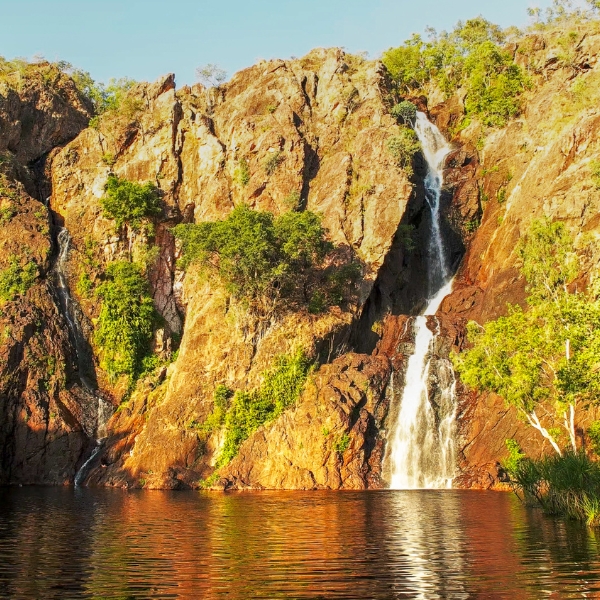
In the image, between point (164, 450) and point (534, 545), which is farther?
point (164, 450)

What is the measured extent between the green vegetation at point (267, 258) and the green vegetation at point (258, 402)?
5128 millimetres

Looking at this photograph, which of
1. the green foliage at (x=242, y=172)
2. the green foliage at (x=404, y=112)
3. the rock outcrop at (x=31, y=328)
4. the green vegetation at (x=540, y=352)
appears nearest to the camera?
the green vegetation at (x=540, y=352)

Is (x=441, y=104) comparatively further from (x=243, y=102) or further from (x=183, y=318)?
(x=183, y=318)

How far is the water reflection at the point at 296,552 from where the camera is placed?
13617 millimetres

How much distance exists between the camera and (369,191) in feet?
203

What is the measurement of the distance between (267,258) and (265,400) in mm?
10671

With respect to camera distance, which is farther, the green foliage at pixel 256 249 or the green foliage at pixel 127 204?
the green foliage at pixel 127 204

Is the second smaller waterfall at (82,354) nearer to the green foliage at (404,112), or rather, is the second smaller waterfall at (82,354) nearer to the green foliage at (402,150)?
the green foliage at (402,150)

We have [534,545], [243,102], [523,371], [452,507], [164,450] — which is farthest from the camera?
[243,102]

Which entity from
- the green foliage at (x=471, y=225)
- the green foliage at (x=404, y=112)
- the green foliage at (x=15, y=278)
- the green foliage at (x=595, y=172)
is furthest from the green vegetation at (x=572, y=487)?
the green foliage at (x=404, y=112)

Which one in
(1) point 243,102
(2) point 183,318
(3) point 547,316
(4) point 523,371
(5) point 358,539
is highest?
(1) point 243,102

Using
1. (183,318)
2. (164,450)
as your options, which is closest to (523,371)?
(164,450)

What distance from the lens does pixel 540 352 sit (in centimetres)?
2898

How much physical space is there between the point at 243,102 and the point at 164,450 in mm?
37317
